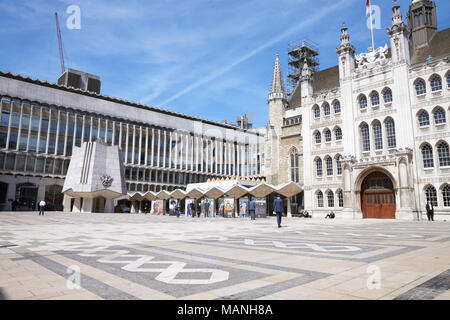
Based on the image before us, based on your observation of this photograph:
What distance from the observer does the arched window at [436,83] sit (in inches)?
1195

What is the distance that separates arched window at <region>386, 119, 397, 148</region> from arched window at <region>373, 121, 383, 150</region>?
0.78m

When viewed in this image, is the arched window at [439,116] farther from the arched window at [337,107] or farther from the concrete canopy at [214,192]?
the concrete canopy at [214,192]

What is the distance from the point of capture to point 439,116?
1187 inches

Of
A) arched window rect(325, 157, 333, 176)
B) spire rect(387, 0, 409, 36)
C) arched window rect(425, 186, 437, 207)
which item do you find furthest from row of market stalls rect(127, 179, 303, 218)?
spire rect(387, 0, 409, 36)

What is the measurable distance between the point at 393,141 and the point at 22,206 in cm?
5272

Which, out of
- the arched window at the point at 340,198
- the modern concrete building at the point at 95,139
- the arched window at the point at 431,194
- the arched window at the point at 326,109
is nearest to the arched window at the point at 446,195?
the arched window at the point at 431,194

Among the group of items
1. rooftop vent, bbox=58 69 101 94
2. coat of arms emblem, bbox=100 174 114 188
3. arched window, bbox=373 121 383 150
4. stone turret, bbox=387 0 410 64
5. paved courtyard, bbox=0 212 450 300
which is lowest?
paved courtyard, bbox=0 212 450 300

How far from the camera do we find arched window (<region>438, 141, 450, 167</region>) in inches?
1144

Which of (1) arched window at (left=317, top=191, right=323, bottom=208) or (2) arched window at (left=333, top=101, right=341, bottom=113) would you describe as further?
(1) arched window at (left=317, top=191, right=323, bottom=208)

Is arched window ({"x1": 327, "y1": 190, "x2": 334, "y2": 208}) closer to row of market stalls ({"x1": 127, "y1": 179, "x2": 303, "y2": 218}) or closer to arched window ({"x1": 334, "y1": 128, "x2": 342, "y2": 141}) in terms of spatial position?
row of market stalls ({"x1": 127, "y1": 179, "x2": 303, "y2": 218})

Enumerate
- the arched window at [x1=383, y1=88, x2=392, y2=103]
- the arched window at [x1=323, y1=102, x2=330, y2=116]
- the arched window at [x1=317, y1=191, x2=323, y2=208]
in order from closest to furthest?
the arched window at [x1=383, y1=88, x2=392, y2=103] → the arched window at [x1=317, y1=191, x2=323, y2=208] → the arched window at [x1=323, y1=102, x2=330, y2=116]

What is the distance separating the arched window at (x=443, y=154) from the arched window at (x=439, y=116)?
213 centimetres

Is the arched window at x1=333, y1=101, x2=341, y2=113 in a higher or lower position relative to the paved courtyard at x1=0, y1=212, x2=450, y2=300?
higher
